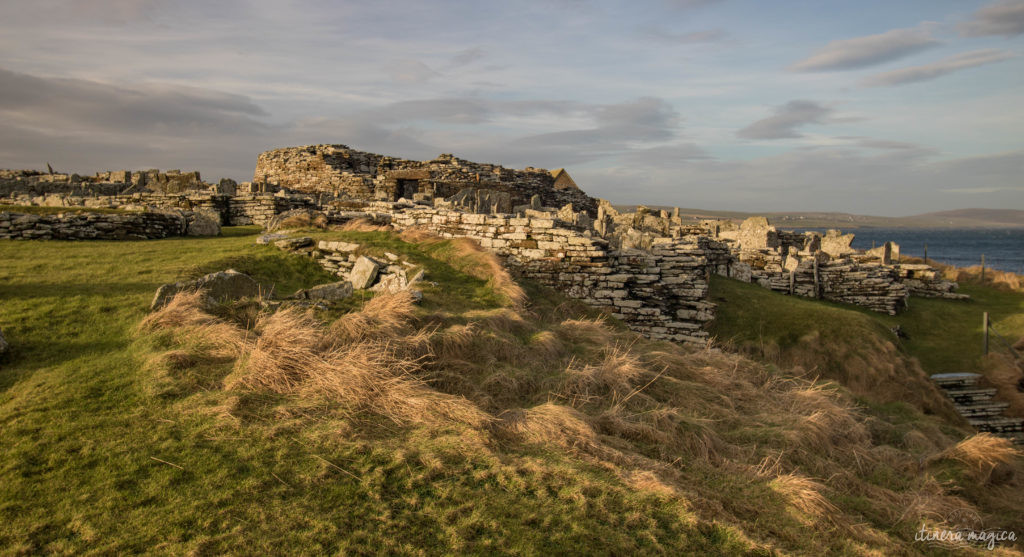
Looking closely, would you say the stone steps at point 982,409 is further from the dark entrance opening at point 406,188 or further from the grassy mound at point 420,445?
the dark entrance opening at point 406,188

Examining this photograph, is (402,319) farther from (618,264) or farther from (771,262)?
(771,262)

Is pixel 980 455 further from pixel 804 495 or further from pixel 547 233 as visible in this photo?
pixel 547 233

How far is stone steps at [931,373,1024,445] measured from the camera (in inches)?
532

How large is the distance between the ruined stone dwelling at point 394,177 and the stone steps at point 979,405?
681 inches

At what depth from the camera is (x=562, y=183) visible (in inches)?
1158

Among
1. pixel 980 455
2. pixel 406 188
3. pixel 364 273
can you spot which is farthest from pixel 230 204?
pixel 980 455

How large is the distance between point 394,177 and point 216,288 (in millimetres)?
18477

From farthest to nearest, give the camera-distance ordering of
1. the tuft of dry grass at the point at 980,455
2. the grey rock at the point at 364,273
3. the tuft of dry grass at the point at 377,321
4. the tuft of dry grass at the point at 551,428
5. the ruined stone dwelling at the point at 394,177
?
the ruined stone dwelling at the point at 394,177
the grey rock at the point at 364,273
the tuft of dry grass at the point at 377,321
the tuft of dry grass at the point at 980,455
the tuft of dry grass at the point at 551,428

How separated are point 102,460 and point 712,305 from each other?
1183cm

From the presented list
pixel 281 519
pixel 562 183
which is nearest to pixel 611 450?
pixel 281 519

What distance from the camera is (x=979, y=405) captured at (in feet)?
45.3

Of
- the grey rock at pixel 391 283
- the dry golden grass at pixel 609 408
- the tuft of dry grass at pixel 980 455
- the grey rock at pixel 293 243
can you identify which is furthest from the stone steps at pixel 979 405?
the grey rock at pixel 293 243

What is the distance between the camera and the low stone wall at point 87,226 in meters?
12.6

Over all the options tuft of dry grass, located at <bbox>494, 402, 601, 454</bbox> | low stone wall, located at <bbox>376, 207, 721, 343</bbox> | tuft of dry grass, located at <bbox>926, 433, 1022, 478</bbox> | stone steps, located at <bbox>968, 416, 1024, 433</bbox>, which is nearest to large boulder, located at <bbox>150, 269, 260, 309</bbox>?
tuft of dry grass, located at <bbox>494, 402, 601, 454</bbox>
